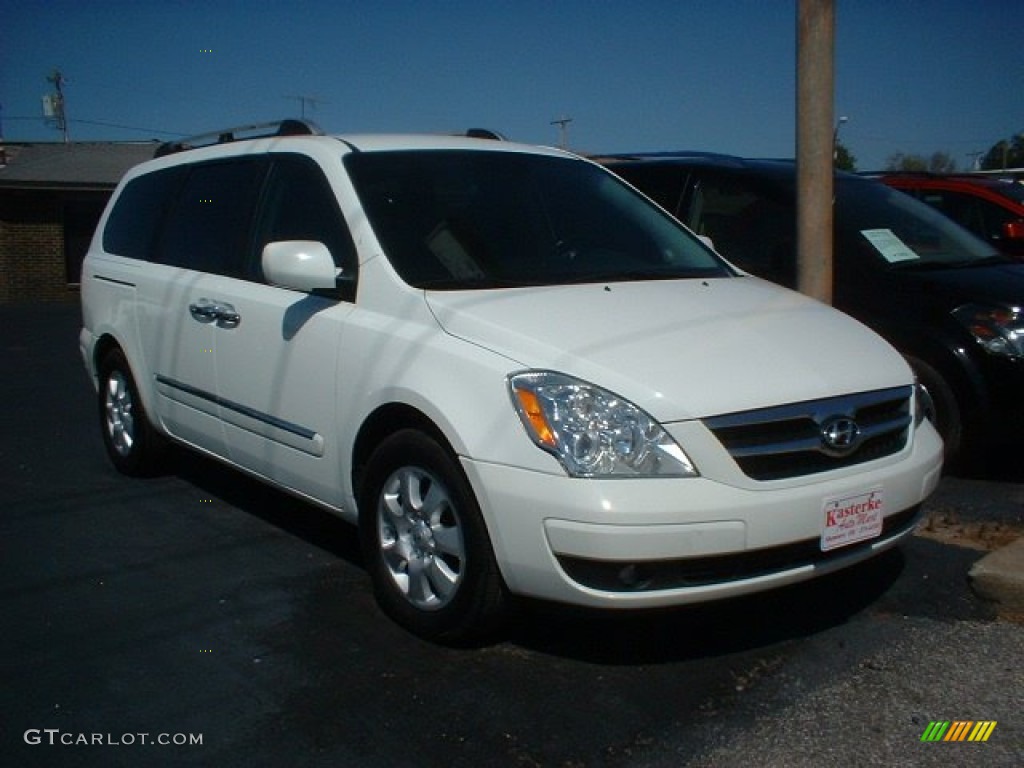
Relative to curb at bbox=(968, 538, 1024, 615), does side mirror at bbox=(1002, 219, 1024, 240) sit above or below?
above

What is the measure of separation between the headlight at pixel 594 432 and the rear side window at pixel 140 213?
3.21 metres

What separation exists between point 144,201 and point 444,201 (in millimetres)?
2388

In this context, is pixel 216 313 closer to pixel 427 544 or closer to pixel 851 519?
pixel 427 544

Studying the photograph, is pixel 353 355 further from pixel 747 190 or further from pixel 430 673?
pixel 747 190

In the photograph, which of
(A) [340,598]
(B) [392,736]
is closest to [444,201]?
(A) [340,598]

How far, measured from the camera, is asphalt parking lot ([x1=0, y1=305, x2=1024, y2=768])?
122 inches

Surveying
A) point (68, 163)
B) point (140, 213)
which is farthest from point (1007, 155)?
point (140, 213)

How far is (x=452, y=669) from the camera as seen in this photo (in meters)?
3.59

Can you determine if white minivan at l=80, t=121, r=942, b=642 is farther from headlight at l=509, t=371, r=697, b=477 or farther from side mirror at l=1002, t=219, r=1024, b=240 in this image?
side mirror at l=1002, t=219, r=1024, b=240

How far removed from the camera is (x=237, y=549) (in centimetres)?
488

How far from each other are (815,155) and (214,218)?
2945mm

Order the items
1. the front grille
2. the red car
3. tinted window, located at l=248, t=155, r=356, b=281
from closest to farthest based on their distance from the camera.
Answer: the front grille → tinted window, located at l=248, t=155, r=356, b=281 → the red car

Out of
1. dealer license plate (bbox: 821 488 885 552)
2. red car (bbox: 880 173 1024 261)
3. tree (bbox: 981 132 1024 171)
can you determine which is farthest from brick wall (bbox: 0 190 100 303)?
tree (bbox: 981 132 1024 171)

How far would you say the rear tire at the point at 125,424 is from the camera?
19.3 feet
